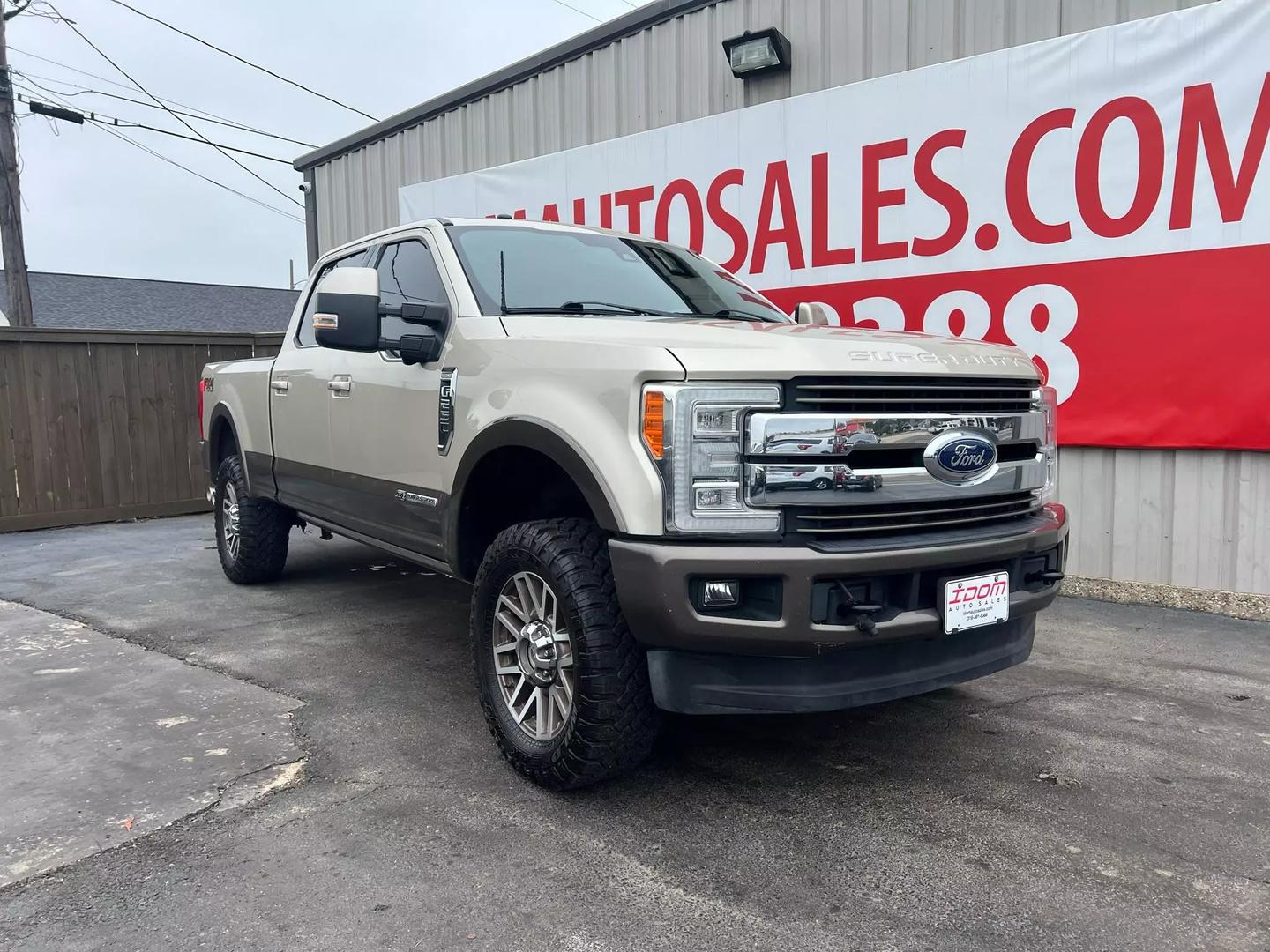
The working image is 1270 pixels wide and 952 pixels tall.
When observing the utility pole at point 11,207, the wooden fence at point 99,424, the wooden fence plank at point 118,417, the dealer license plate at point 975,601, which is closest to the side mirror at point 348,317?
the dealer license plate at point 975,601

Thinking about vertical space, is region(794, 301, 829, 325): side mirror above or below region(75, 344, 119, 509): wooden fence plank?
above

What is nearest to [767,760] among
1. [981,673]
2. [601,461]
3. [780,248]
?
[981,673]

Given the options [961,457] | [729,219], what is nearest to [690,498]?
[961,457]

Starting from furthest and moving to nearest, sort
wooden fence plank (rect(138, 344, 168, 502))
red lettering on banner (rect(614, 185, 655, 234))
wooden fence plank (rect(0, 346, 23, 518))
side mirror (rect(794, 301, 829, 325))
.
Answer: wooden fence plank (rect(138, 344, 168, 502)) < wooden fence plank (rect(0, 346, 23, 518)) < red lettering on banner (rect(614, 185, 655, 234)) < side mirror (rect(794, 301, 829, 325))

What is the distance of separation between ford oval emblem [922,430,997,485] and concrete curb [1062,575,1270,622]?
11.4ft

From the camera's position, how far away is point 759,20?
7.21 meters

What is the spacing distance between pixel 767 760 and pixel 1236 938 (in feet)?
4.95

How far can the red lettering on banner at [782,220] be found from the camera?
7.11 m

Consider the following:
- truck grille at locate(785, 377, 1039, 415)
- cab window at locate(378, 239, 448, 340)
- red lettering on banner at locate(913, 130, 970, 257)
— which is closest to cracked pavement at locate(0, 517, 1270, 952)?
truck grille at locate(785, 377, 1039, 415)

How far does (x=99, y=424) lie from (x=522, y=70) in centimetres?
565

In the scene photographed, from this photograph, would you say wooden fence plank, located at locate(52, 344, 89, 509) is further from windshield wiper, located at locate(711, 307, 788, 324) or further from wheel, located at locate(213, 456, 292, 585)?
windshield wiper, located at locate(711, 307, 788, 324)

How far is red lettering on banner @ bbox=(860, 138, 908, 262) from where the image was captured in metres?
6.54

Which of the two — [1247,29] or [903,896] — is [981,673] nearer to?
[903,896]

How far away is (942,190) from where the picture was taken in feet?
20.8
